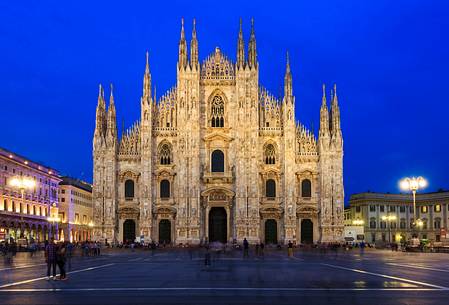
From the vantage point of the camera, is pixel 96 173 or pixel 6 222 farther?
pixel 6 222

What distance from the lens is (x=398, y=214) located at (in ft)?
399

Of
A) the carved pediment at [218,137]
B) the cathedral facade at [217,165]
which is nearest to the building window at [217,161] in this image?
the cathedral facade at [217,165]

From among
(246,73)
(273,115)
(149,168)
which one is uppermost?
(246,73)

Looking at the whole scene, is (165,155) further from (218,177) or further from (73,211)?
(73,211)

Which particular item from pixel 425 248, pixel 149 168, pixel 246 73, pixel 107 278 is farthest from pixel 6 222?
pixel 107 278

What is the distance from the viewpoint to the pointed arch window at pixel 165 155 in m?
74.2

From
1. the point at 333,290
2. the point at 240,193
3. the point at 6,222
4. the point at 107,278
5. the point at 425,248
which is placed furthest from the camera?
the point at 6,222

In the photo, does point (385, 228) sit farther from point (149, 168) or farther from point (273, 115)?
point (149, 168)

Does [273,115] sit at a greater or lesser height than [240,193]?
greater

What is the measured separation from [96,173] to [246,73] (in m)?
20.7

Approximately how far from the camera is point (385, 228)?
11956cm

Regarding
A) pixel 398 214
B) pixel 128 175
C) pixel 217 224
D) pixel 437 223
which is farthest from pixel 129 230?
pixel 437 223

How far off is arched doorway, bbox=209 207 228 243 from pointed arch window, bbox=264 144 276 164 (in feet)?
25.6

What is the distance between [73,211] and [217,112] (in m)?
52.0
